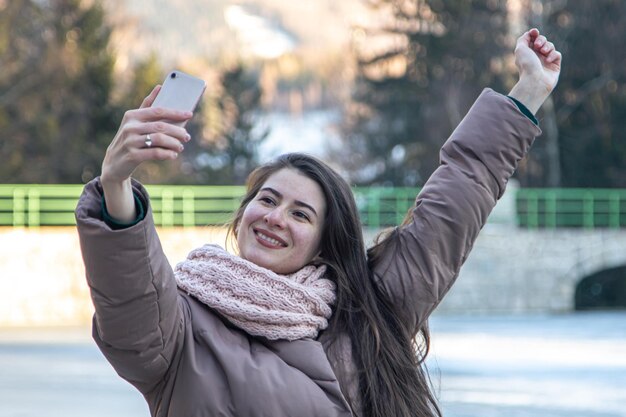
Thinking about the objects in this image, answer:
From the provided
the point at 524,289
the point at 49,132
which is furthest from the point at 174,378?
the point at 49,132

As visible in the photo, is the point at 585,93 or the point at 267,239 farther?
the point at 585,93

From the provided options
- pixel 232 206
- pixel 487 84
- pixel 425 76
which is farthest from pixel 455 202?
pixel 425 76

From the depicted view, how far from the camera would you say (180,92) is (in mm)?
2676

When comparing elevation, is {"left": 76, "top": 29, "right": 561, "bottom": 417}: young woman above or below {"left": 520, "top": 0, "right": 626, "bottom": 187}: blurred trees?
above

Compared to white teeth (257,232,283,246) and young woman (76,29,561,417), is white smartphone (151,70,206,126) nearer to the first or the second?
young woman (76,29,561,417)

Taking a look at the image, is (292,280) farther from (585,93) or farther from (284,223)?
(585,93)

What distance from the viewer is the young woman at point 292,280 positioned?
8.63 ft

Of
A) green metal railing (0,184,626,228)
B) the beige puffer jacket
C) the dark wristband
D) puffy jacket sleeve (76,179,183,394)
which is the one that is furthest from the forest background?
puffy jacket sleeve (76,179,183,394)

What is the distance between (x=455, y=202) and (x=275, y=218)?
456mm

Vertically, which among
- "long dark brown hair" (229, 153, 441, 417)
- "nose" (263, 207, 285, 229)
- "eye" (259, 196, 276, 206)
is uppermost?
"eye" (259, 196, 276, 206)

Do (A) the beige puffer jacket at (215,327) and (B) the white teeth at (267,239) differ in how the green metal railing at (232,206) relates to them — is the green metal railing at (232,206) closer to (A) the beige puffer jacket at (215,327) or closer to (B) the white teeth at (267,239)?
(A) the beige puffer jacket at (215,327)

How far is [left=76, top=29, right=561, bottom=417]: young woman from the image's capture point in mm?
2631

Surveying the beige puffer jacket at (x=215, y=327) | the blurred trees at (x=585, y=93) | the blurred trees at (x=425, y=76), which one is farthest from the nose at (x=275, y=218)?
the blurred trees at (x=425, y=76)

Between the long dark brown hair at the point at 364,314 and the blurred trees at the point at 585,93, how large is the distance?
33.9m
